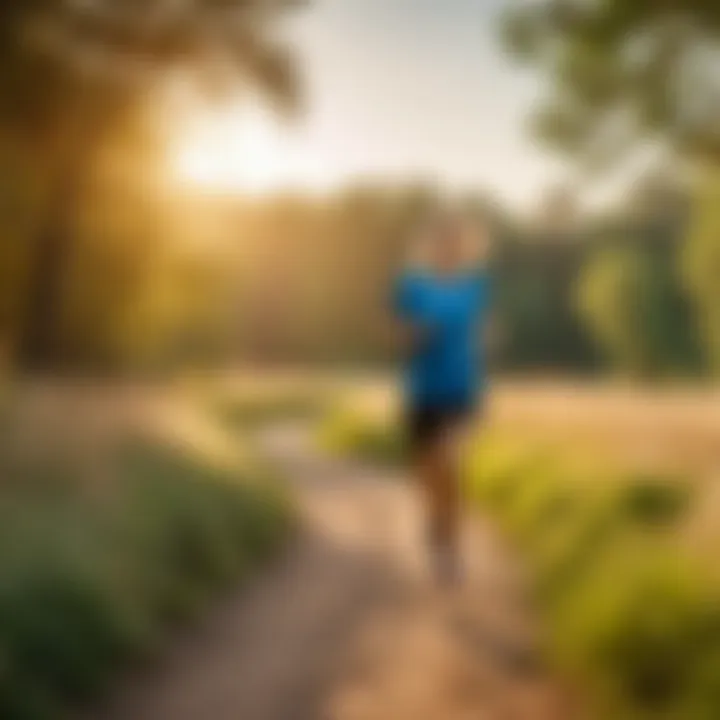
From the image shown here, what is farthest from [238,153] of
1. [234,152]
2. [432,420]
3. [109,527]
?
[109,527]

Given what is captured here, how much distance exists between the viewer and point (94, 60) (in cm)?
191

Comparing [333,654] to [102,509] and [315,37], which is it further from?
[315,37]

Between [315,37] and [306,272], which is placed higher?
[315,37]

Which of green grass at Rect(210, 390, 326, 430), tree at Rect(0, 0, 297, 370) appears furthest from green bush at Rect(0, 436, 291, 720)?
tree at Rect(0, 0, 297, 370)

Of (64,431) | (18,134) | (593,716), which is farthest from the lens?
(64,431)

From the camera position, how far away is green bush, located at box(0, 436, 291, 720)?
6.17 feet

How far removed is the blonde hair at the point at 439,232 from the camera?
1.74 m

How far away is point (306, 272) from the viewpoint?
1.78 metres

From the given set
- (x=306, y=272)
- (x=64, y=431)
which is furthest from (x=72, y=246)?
(x=306, y=272)

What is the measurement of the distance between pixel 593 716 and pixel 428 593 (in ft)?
1.18

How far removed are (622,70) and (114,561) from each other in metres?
1.24

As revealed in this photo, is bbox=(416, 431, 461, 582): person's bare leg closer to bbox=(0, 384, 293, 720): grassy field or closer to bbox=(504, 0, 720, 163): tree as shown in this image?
bbox=(0, 384, 293, 720): grassy field

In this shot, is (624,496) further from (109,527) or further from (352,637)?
(109,527)

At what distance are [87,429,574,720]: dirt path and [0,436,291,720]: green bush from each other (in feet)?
0.28
